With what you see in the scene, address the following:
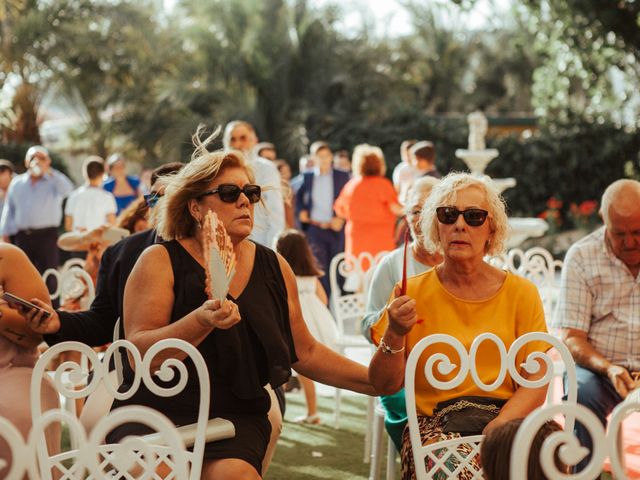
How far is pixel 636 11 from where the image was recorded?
670 inches

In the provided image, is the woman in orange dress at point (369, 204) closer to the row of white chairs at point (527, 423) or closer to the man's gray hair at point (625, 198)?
the man's gray hair at point (625, 198)

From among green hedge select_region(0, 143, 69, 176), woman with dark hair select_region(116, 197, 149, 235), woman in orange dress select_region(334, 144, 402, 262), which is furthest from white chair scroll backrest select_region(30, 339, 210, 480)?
green hedge select_region(0, 143, 69, 176)

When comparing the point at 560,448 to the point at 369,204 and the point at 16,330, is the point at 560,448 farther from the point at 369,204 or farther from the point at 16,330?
the point at 369,204

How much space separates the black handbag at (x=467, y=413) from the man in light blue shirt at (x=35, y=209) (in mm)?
A: 8544

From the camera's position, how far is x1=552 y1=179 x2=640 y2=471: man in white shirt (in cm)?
473

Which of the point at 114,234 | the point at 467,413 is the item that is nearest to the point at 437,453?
the point at 467,413

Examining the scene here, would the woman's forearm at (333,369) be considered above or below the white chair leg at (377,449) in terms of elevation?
above

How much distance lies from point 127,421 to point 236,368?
1.80 ft

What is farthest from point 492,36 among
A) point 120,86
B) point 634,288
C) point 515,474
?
point 515,474

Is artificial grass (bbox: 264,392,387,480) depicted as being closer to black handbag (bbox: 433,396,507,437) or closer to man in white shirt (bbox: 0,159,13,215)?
black handbag (bbox: 433,396,507,437)

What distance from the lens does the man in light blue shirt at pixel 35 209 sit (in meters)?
11.5

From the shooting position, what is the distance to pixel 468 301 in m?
3.80

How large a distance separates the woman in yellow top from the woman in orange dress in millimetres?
6350

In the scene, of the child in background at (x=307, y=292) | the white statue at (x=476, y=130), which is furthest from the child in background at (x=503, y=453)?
the white statue at (x=476, y=130)
